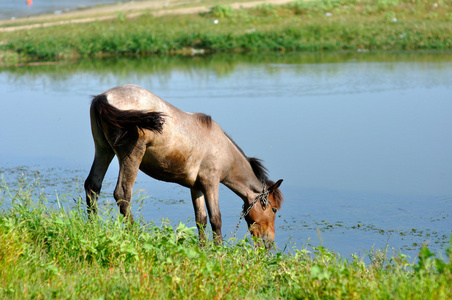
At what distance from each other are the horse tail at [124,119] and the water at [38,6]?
2581cm

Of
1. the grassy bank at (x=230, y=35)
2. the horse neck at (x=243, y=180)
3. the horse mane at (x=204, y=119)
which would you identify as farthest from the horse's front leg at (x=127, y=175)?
the grassy bank at (x=230, y=35)

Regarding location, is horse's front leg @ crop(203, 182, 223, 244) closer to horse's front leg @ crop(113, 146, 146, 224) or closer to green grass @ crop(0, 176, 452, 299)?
horse's front leg @ crop(113, 146, 146, 224)

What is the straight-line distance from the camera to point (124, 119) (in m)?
4.78

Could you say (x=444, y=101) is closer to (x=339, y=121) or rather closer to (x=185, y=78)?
(x=339, y=121)

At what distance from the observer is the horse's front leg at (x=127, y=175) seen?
5.02 metres

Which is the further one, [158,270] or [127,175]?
[127,175]

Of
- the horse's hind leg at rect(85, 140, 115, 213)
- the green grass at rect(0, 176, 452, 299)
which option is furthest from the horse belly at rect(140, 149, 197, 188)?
the green grass at rect(0, 176, 452, 299)

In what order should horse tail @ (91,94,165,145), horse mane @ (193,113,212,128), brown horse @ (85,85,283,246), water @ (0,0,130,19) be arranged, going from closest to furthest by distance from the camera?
horse tail @ (91,94,165,145)
brown horse @ (85,85,283,246)
horse mane @ (193,113,212,128)
water @ (0,0,130,19)

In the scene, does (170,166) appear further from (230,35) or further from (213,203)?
(230,35)

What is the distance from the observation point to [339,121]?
11086 millimetres

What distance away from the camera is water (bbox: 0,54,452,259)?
6516 millimetres

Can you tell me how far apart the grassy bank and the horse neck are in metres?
14.8

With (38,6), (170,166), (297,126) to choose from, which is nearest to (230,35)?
(297,126)

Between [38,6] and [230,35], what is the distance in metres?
16.7
